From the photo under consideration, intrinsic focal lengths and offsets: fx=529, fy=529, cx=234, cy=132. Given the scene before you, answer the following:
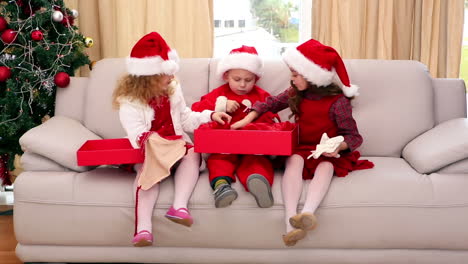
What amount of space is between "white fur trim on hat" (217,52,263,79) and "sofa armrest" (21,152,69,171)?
89 cm

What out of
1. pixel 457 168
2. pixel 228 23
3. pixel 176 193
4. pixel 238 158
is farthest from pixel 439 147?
pixel 228 23

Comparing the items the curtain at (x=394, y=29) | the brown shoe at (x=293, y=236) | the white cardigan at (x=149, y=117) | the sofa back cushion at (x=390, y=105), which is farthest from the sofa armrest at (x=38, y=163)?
the curtain at (x=394, y=29)

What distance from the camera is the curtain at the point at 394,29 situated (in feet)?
11.2

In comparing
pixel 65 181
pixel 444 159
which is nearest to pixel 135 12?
pixel 65 181

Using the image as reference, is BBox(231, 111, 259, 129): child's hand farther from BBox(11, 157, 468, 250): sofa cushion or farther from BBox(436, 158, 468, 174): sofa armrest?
BBox(436, 158, 468, 174): sofa armrest

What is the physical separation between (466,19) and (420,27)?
0.51 m

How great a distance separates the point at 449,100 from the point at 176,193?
1.50 metres

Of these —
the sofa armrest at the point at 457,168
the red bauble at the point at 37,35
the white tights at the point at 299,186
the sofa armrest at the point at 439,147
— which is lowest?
the white tights at the point at 299,186

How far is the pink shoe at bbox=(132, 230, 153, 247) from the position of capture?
80.3 inches

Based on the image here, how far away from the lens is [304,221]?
1.99m

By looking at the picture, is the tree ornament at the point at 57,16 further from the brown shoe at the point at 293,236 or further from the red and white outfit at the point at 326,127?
the brown shoe at the point at 293,236

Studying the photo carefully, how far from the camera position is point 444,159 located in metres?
2.15

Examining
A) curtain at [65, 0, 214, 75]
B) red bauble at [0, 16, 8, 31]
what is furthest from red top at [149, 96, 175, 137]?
curtain at [65, 0, 214, 75]

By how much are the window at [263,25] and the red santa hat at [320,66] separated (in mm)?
1401
